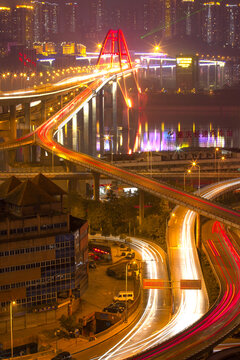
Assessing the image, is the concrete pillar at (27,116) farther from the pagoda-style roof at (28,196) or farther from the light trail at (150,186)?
the pagoda-style roof at (28,196)

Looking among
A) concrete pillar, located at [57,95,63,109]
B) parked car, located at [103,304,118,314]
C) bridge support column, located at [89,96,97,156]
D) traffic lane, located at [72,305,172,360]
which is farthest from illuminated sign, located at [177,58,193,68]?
traffic lane, located at [72,305,172,360]

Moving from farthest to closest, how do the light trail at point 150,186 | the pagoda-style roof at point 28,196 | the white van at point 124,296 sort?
the pagoda-style roof at point 28,196, the white van at point 124,296, the light trail at point 150,186

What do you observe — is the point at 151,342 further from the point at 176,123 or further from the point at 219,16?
the point at 219,16

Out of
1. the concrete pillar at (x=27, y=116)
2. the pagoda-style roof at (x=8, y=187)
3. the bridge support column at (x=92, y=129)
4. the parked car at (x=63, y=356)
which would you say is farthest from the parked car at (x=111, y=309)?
the bridge support column at (x=92, y=129)

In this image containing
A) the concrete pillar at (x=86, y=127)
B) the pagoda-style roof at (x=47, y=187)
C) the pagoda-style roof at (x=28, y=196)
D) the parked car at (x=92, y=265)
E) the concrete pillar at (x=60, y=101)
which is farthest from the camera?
the concrete pillar at (x=60, y=101)

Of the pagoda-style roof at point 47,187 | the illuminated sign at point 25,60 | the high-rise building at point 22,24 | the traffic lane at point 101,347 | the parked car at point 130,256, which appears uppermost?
the high-rise building at point 22,24

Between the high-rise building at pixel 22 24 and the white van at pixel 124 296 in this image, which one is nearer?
the white van at pixel 124 296

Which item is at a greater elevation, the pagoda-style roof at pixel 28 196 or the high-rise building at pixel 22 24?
the high-rise building at pixel 22 24

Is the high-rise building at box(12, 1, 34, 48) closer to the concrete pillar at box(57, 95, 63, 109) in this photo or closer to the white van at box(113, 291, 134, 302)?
the concrete pillar at box(57, 95, 63, 109)
